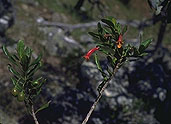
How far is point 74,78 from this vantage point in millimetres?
7637

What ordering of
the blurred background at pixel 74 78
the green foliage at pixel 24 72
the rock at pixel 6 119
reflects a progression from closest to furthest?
the green foliage at pixel 24 72 → the rock at pixel 6 119 → the blurred background at pixel 74 78

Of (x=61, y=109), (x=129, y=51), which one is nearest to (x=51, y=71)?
(x=61, y=109)

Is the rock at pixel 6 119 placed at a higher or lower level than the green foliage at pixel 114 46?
lower

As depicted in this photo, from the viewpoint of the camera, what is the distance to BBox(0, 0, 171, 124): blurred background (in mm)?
6199

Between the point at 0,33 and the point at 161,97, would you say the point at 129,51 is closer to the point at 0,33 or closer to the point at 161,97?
the point at 161,97

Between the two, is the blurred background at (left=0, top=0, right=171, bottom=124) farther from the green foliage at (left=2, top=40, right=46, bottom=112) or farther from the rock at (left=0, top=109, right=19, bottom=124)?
the green foliage at (left=2, top=40, right=46, bottom=112)

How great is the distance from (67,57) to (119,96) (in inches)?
90.1

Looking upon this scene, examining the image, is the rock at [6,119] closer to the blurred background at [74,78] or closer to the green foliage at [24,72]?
the blurred background at [74,78]

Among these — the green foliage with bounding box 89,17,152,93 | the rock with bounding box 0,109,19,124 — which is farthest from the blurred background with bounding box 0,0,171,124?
the green foliage with bounding box 89,17,152,93

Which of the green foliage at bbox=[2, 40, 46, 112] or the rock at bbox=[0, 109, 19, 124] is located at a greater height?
the green foliage at bbox=[2, 40, 46, 112]

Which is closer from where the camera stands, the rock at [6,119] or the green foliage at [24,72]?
the green foliage at [24,72]

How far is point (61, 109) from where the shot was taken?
246 inches

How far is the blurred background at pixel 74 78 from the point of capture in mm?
6199

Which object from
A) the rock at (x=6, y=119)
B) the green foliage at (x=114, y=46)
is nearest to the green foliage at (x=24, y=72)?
the green foliage at (x=114, y=46)
